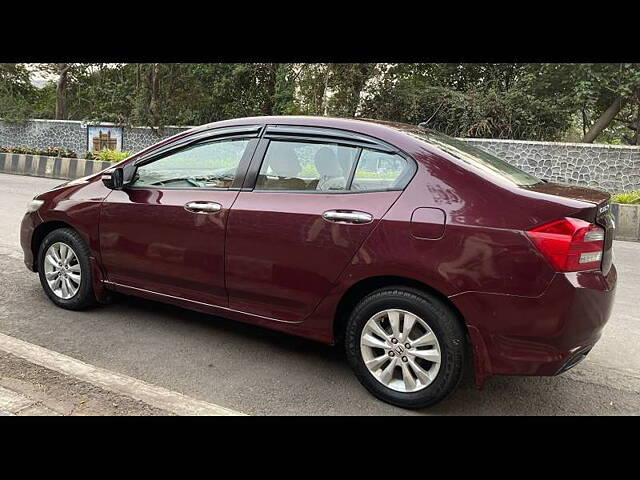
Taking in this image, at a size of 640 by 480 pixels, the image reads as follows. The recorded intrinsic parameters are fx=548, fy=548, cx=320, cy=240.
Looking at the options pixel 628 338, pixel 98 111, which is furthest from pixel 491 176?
pixel 98 111

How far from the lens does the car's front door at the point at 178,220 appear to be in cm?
370

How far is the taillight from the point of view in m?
2.71

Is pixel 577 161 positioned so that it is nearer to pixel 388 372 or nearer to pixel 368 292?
pixel 368 292

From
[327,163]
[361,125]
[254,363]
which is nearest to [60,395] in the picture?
[254,363]

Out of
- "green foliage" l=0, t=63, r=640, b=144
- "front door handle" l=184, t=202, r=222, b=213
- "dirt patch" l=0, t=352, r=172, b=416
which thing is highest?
"green foliage" l=0, t=63, r=640, b=144

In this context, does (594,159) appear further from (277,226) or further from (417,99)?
(277,226)

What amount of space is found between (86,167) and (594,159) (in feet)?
43.1

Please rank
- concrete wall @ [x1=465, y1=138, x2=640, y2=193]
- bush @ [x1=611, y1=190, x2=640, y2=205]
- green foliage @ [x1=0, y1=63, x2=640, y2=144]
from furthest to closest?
green foliage @ [x1=0, y1=63, x2=640, y2=144] → concrete wall @ [x1=465, y1=138, x2=640, y2=193] → bush @ [x1=611, y1=190, x2=640, y2=205]

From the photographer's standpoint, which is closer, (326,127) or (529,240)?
(529,240)

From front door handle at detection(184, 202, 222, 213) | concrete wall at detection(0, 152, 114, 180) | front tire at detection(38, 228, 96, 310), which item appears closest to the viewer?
front door handle at detection(184, 202, 222, 213)

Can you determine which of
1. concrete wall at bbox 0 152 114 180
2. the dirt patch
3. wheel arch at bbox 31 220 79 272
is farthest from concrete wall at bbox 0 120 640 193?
the dirt patch

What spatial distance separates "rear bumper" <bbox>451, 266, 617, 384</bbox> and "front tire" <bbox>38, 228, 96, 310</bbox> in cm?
292

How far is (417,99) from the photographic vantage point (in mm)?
17781

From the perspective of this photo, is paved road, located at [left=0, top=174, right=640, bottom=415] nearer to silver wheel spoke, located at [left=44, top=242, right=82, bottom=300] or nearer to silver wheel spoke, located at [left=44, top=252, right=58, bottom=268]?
silver wheel spoke, located at [left=44, top=242, right=82, bottom=300]
